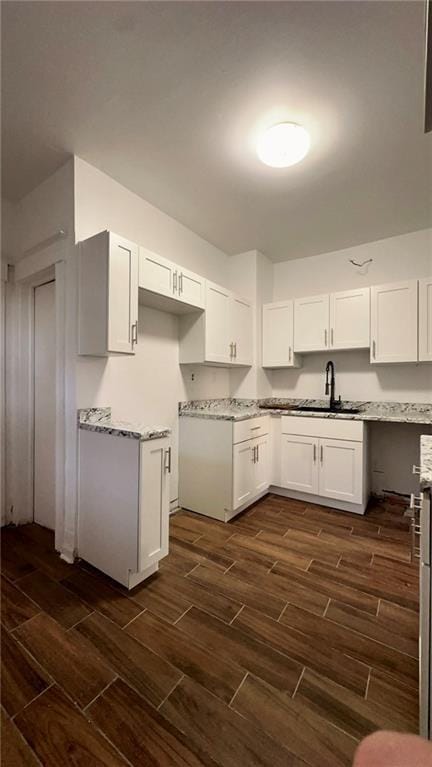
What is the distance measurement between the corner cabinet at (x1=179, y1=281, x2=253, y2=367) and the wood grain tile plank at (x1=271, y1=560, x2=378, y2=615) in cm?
181

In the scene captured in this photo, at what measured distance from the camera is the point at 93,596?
172 centimetres

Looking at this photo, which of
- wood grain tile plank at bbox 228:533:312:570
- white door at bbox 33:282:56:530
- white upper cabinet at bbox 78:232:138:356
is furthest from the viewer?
white door at bbox 33:282:56:530

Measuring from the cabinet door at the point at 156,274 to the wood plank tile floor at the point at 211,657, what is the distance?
6.50 ft

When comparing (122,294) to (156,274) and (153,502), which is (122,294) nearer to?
(156,274)

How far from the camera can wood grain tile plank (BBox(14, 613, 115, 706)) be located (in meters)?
1.21

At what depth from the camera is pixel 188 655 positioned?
4.46ft

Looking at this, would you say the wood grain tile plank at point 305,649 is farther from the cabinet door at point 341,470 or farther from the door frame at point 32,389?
the cabinet door at point 341,470

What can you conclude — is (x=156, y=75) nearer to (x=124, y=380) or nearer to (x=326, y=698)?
(x=124, y=380)

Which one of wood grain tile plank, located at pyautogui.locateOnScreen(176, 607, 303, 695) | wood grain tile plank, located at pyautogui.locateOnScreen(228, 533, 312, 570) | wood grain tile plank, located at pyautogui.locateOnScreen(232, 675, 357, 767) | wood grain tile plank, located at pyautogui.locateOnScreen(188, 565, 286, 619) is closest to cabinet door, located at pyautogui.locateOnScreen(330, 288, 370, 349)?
wood grain tile plank, located at pyautogui.locateOnScreen(228, 533, 312, 570)

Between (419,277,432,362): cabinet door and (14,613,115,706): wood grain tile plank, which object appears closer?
(14,613,115,706): wood grain tile plank

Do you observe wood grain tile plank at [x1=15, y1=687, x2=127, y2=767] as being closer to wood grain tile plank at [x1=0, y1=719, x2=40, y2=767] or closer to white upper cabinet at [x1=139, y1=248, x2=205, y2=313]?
wood grain tile plank at [x1=0, y1=719, x2=40, y2=767]

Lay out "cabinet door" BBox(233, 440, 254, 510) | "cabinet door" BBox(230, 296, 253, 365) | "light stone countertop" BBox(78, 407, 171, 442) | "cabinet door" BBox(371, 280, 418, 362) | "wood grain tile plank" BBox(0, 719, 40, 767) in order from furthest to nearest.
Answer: "cabinet door" BBox(230, 296, 253, 365) → "cabinet door" BBox(371, 280, 418, 362) → "cabinet door" BBox(233, 440, 254, 510) → "light stone countertop" BBox(78, 407, 171, 442) → "wood grain tile plank" BBox(0, 719, 40, 767)

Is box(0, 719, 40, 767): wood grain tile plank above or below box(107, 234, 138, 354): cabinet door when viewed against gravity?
below

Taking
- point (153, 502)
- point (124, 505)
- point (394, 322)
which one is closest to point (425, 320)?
point (394, 322)
